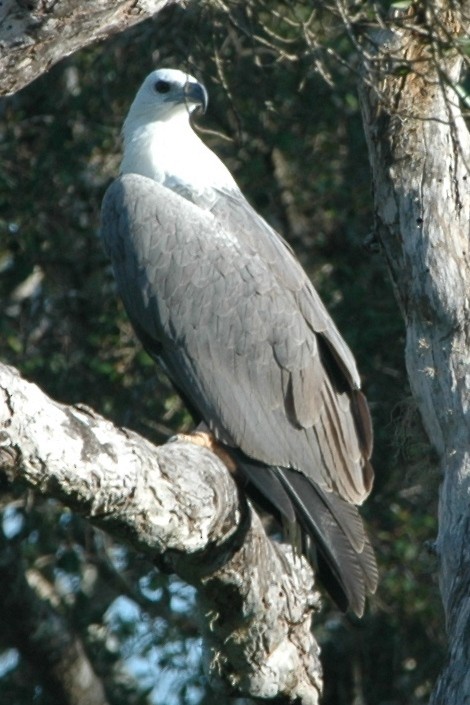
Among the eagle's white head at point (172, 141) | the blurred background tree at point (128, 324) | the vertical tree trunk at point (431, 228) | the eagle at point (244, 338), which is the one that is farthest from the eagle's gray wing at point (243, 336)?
the blurred background tree at point (128, 324)

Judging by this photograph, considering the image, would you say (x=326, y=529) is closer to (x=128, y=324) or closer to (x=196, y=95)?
(x=196, y=95)

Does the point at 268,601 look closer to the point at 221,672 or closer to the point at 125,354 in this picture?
the point at 221,672

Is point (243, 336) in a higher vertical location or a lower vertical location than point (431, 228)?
lower

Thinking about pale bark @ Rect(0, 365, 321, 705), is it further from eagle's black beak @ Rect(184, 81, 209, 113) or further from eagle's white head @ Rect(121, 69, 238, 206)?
eagle's black beak @ Rect(184, 81, 209, 113)

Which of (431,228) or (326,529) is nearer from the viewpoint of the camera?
(431,228)

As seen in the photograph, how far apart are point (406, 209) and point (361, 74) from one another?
462 mm

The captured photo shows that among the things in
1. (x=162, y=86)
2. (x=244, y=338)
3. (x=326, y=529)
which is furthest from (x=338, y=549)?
(x=162, y=86)

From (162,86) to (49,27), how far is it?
2314 millimetres

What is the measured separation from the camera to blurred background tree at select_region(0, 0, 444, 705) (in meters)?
6.85

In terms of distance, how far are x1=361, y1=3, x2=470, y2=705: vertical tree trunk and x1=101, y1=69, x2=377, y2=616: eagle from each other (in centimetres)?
75

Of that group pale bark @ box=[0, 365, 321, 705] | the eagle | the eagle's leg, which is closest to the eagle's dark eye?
the eagle

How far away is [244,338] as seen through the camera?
5.41m

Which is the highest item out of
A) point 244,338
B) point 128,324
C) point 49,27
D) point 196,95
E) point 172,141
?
point 49,27

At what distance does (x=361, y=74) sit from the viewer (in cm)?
455
